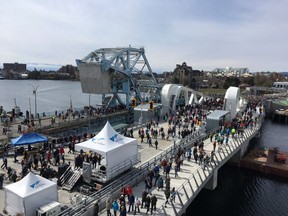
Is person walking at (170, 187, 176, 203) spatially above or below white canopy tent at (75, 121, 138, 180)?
below

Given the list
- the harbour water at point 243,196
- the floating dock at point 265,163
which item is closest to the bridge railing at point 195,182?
the harbour water at point 243,196

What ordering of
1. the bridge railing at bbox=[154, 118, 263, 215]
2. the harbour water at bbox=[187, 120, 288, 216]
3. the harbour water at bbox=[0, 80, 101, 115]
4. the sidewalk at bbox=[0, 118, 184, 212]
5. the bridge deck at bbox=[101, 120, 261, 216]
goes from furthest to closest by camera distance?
the harbour water at bbox=[0, 80, 101, 115]
the harbour water at bbox=[187, 120, 288, 216]
the bridge railing at bbox=[154, 118, 263, 215]
the bridge deck at bbox=[101, 120, 261, 216]
the sidewalk at bbox=[0, 118, 184, 212]

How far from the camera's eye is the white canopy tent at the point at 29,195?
1275 centimetres

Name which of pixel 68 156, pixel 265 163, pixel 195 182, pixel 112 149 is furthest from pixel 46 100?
pixel 195 182

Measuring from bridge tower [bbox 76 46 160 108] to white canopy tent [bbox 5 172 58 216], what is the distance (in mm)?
31381

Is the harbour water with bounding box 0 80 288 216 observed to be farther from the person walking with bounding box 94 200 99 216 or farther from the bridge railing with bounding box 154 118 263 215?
the person walking with bounding box 94 200 99 216

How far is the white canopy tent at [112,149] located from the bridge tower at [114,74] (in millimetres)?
26339

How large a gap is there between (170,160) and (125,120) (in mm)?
25768

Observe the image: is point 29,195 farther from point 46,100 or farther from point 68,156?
point 46,100

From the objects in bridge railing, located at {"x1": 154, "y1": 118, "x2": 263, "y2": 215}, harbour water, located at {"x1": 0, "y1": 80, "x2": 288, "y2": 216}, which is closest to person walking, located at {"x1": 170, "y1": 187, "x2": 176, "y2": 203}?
bridge railing, located at {"x1": 154, "y1": 118, "x2": 263, "y2": 215}

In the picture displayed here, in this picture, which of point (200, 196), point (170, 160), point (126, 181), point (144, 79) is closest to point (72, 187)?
point (126, 181)

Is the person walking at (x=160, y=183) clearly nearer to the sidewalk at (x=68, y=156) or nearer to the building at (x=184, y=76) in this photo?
the sidewalk at (x=68, y=156)

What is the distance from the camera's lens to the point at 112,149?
57.3 feet

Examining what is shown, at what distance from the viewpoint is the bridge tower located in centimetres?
4400
